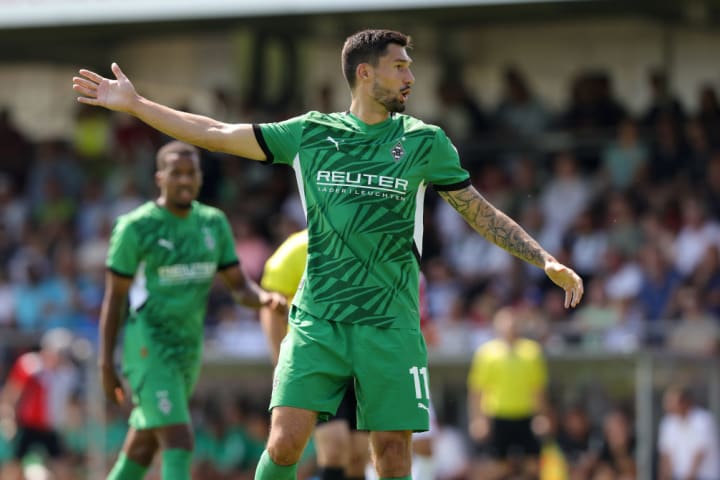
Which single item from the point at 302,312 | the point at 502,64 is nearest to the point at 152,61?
the point at 502,64

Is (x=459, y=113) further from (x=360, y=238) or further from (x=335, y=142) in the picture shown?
(x=360, y=238)

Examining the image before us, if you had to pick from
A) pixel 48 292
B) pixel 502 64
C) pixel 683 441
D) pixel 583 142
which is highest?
pixel 502 64

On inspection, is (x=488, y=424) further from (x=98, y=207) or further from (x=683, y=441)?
(x=98, y=207)

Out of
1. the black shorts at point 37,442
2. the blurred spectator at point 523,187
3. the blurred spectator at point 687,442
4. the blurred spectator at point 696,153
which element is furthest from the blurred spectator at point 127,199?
the blurred spectator at point 687,442

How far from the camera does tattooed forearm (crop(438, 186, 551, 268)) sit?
23.0 feet

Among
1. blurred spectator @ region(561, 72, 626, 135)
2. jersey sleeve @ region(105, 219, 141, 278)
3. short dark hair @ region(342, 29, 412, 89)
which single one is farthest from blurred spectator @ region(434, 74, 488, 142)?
short dark hair @ region(342, 29, 412, 89)

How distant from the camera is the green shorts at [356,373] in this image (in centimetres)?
689

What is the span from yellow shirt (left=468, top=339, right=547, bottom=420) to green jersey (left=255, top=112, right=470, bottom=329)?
25.8 feet

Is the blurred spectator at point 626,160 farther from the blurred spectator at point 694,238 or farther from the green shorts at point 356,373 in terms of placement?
the green shorts at point 356,373

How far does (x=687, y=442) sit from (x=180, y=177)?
6437mm

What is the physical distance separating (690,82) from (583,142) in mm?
2442

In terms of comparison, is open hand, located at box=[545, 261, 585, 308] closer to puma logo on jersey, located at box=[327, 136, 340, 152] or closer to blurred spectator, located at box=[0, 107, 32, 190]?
puma logo on jersey, located at box=[327, 136, 340, 152]

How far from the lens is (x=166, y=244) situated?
30.6 feet

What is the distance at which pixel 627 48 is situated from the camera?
20078 millimetres
